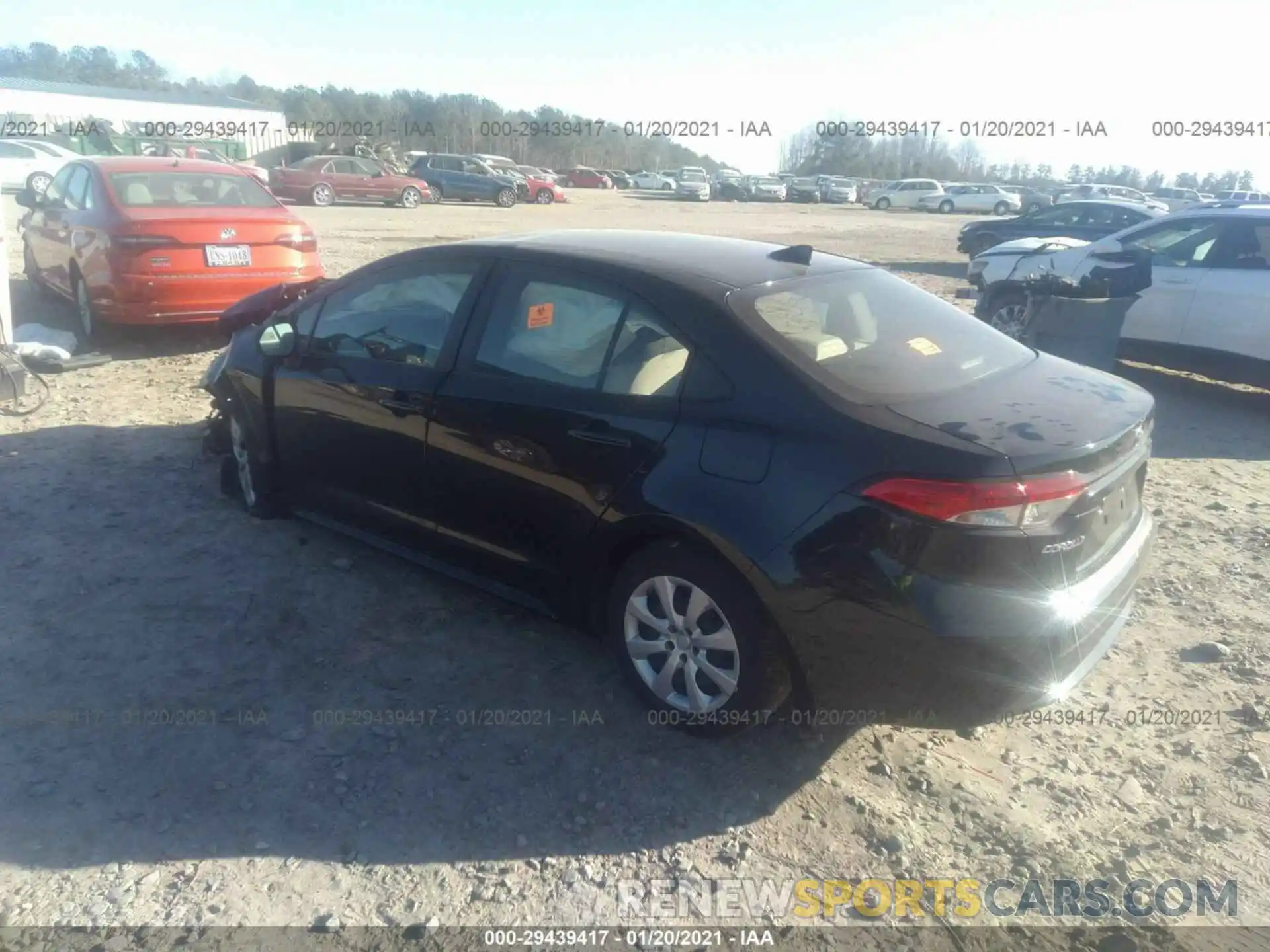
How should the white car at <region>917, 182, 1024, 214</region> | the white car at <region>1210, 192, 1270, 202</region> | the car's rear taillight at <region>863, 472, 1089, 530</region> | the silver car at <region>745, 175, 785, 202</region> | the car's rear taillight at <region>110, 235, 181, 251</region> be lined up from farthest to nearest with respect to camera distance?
1. the silver car at <region>745, 175, 785, 202</region>
2. the white car at <region>917, 182, 1024, 214</region>
3. the white car at <region>1210, 192, 1270, 202</region>
4. the car's rear taillight at <region>110, 235, 181, 251</region>
5. the car's rear taillight at <region>863, 472, 1089, 530</region>

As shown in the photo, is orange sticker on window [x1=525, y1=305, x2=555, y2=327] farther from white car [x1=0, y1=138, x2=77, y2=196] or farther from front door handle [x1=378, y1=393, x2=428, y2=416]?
white car [x1=0, y1=138, x2=77, y2=196]

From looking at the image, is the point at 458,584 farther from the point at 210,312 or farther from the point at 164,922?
the point at 210,312

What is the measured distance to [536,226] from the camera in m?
24.1

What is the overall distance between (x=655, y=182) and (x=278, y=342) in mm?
52752

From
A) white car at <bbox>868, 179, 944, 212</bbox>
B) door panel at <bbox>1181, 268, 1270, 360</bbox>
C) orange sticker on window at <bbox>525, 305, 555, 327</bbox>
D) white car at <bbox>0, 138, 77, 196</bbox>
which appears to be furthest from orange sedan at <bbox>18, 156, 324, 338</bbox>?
white car at <bbox>868, 179, 944, 212</bbox>

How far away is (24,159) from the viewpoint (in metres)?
27.6

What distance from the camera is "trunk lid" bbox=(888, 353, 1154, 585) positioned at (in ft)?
9.03

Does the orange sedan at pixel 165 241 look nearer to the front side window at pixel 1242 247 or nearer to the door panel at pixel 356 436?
the door panel at pixel 356 436

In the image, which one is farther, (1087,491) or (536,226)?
(536,226)

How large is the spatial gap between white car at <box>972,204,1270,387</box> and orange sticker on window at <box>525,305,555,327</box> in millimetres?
5582

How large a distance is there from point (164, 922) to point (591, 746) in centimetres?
136

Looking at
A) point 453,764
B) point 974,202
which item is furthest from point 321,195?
point 974,202

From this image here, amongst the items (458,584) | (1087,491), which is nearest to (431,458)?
(458,584)

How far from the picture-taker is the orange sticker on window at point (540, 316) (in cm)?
361
